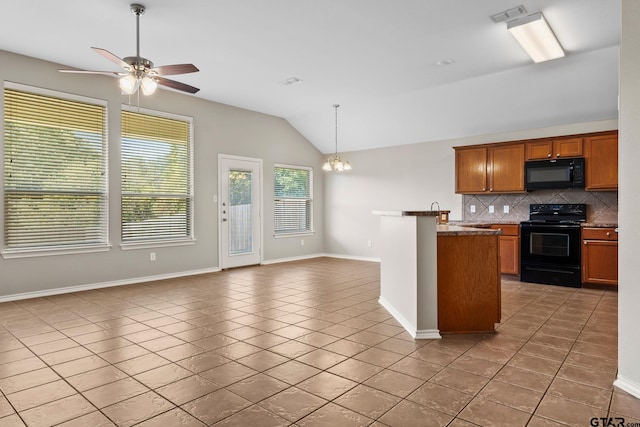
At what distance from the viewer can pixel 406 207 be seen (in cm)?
788

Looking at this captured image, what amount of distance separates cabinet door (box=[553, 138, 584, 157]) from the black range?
78 cm

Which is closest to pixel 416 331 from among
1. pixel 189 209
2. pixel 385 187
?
pixel 189 209

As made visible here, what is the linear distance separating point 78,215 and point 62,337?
7.87ft

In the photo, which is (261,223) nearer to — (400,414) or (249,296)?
(249,296)

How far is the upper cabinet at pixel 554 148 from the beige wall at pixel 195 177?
4492 mm

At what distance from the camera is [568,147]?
18.8 feet

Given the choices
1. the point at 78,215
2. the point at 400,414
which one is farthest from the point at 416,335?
the point at 78,215

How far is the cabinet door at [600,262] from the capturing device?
17.1 ft

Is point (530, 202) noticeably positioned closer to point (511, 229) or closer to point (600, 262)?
point (511, 229)

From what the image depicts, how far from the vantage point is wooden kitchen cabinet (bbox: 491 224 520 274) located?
19.7ft

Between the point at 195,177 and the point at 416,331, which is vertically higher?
the point at 195,177

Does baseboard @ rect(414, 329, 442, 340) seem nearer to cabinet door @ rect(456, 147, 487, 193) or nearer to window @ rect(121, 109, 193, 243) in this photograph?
cabinet door @ rect(456, 147, 487, 193)

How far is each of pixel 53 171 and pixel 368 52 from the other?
13.8 feet

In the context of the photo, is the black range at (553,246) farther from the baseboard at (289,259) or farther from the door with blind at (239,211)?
the door with blind at (239,211)
